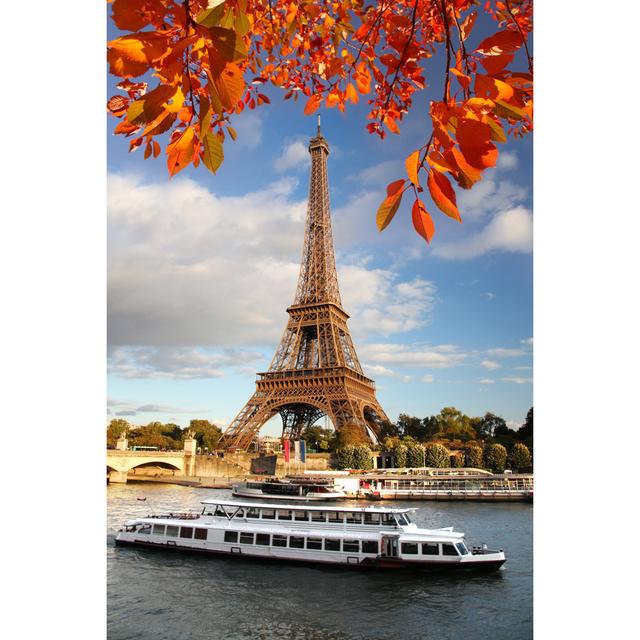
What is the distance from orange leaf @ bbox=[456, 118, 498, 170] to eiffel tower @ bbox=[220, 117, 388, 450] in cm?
2390

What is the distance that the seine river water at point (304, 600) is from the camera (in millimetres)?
6918

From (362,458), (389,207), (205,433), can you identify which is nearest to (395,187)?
(389,207)

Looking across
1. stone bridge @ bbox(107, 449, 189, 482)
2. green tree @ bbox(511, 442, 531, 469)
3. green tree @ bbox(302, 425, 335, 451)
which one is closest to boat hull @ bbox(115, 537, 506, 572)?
green tree @ bbox(511, 442, 531, 469)

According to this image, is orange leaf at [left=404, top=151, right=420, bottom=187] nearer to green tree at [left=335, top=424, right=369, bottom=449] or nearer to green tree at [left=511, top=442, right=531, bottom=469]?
green tree at [left=511, top=442, right=531, bottom=469]

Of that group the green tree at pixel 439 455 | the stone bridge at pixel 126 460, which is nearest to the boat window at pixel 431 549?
the green tree at pixel 439 455

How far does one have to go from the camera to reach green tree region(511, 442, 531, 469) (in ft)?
52.9

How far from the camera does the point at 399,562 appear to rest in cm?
1030

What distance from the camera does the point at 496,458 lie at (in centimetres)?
1761

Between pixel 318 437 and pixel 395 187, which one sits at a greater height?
pixel 395 187

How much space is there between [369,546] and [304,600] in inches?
93.1

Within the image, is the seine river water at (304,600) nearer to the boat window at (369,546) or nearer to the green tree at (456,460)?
the boat window at (369,546)

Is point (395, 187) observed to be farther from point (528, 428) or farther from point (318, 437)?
point (318, 437)
